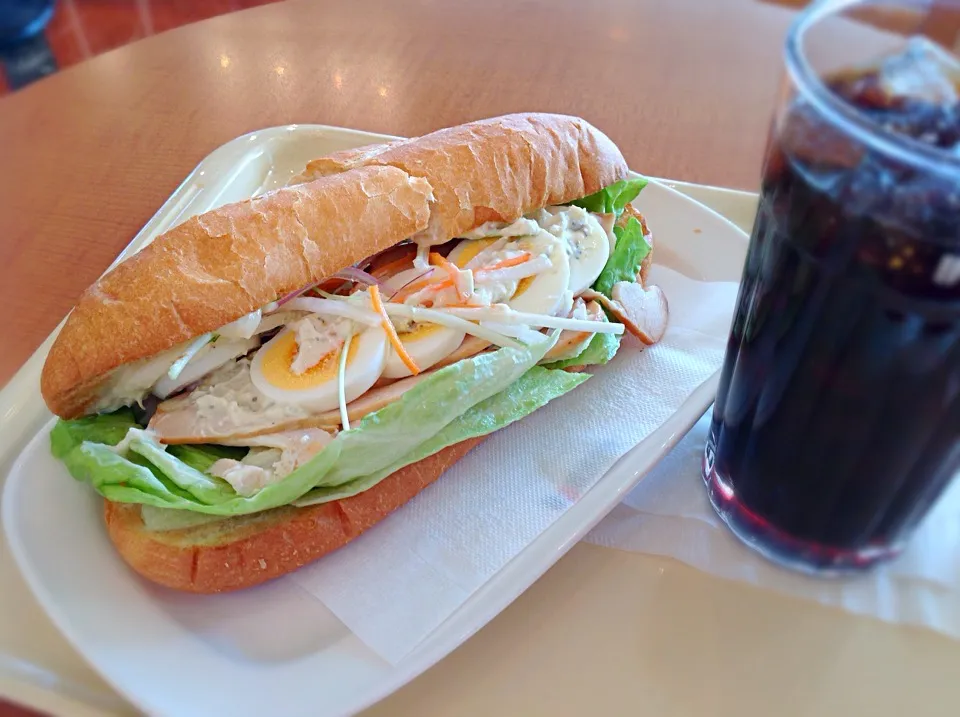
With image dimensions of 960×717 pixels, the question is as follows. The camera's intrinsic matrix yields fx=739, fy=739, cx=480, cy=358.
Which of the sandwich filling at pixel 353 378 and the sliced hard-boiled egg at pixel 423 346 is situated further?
the sliced hard-boiled egg at pixel 423 346

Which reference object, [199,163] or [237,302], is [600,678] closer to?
[237,302]

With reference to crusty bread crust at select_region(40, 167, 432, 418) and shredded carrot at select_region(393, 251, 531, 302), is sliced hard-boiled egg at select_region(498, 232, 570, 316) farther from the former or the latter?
crusty bread crust at select_region(40, 167, 432, 418)

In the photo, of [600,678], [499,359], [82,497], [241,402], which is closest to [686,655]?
[600,678]

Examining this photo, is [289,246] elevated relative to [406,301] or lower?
elevated

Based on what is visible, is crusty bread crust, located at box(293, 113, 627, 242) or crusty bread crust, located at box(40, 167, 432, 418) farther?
crusty bread crust, located at box(293, 113, 627, 242)

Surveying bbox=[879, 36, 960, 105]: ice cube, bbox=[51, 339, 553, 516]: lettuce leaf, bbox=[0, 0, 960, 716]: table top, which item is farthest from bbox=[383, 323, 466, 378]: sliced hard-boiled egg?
bbox=[879, 36, 960, 105]: ice cube

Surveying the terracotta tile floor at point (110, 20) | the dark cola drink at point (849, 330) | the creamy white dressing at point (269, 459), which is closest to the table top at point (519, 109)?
the dark cola drink at point (849, 330)

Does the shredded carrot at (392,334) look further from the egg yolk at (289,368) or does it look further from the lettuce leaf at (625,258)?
the lettuce leaf at (625,258)
